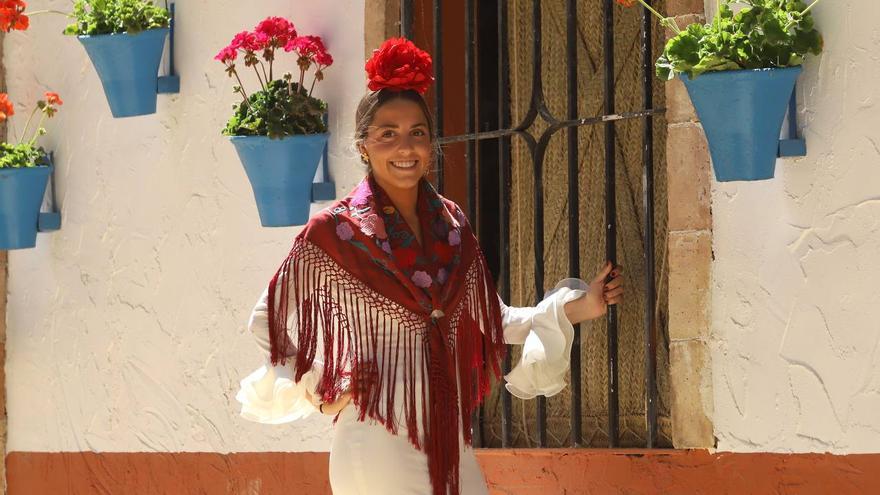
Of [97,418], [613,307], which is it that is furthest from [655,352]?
[97,418]

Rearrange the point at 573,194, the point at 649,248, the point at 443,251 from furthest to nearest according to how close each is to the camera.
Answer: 1. the point at 573,194
2. the point at 649,248
3. the point at 443,251

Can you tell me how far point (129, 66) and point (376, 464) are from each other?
3.39 metres

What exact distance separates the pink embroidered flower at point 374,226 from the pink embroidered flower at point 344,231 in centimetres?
4

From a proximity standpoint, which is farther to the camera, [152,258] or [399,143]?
[152,258]

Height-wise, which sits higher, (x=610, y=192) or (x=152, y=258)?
(x=610, y=192)

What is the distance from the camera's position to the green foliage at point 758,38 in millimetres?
4441

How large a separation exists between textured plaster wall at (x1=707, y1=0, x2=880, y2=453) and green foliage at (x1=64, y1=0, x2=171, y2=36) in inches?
126

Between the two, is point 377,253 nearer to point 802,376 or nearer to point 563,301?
point 563,301

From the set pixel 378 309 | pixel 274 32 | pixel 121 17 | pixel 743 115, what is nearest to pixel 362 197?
pixel 378 309

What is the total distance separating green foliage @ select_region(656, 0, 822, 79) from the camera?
14.6 feet

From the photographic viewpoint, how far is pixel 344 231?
462cm

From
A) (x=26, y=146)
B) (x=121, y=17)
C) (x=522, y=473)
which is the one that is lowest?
(x=522, y=473)

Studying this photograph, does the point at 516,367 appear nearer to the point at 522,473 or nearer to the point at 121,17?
the point at 522,473

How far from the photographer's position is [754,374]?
15.7 feet
